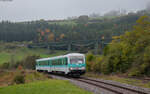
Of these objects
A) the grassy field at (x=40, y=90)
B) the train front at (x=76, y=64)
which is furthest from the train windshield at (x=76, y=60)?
the grassy field at (x=40, y=90)

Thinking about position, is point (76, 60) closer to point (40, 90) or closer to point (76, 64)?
point (76, 64)

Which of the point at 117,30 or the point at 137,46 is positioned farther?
the point at 117,30

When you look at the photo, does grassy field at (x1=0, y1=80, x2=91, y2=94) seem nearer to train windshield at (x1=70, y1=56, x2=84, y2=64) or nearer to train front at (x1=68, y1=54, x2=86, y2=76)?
train front at (x1=68, y1=54, x2=86, y2=76)

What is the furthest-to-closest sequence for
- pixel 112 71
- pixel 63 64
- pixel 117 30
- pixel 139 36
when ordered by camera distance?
pixel 117 30 < pixel 112 71 < pixel 139 36 < pixel 63 64

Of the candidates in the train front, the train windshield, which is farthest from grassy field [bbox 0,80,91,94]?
the train windshield

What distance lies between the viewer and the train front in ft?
80.5

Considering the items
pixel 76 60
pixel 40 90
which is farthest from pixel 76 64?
pixel 40 90

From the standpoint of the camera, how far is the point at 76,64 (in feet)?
81.6

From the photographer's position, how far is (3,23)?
11250 centimetres

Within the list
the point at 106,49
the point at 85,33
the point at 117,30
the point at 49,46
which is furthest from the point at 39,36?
the point at 106,49

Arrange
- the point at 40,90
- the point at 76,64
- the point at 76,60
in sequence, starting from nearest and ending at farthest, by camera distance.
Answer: the point at 40,90 → the point at 76,64 → the point at 76,60

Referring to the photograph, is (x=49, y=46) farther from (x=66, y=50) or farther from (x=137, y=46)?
(x=137, y=46)

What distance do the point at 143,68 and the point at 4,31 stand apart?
89469 mm

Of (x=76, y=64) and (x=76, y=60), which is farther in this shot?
(x=76, y=60)
